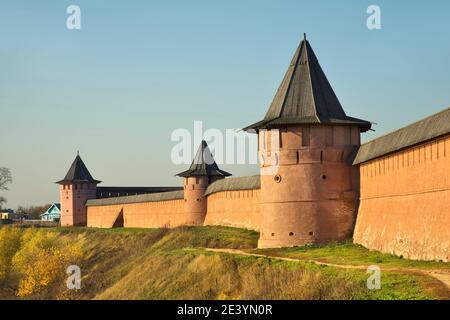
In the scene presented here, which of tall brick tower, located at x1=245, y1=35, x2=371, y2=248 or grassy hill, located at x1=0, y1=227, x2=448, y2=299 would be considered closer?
grassy hill, located at x1=0, y1=227, x2=448, y2=299

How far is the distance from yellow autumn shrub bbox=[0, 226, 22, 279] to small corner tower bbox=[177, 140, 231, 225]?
39.0 feet

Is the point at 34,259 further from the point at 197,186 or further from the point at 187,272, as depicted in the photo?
the point at 187,272

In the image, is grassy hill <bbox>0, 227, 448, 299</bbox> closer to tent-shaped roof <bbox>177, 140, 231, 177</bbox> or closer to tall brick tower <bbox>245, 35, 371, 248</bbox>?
tall brick tower <bbox>245, 35, 371, 248</bbox>

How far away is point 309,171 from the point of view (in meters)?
25.2

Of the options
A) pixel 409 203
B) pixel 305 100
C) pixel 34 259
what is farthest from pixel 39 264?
pixel 409 203

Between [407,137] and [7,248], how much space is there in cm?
3322

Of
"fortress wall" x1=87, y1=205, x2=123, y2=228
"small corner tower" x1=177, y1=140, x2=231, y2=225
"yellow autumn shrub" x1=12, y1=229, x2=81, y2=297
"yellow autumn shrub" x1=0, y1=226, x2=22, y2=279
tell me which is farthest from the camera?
"fortress wall" x1=87, y1=205, x2=123, y2=228

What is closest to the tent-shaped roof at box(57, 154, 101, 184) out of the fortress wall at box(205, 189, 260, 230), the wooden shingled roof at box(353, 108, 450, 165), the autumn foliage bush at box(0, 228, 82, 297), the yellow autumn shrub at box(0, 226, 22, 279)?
the autumn foliage bush at box(0, 228, 82, 297)

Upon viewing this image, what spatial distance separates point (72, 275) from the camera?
35.7m

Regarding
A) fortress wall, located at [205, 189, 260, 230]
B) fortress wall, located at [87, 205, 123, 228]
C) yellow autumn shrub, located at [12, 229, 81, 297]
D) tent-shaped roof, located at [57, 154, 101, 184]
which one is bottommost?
yellow autumn shrub, located at [12, 229, 81, 297]

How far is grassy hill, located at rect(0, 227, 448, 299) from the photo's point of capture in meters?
14.4

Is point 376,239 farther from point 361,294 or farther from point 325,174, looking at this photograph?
point 361,294
